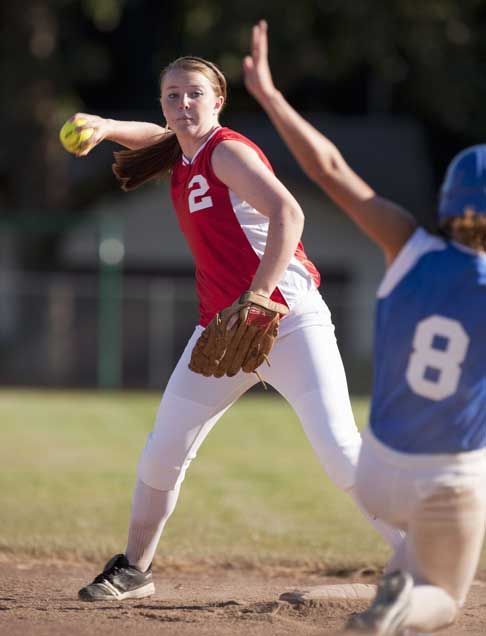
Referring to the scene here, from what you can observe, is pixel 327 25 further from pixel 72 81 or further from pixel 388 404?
pixel 388 404

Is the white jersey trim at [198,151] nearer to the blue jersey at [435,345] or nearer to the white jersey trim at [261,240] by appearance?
the white jersey trim at [261,240]

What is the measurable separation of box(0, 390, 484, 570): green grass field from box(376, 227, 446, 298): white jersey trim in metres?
3.29

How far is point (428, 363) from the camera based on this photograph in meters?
3.70

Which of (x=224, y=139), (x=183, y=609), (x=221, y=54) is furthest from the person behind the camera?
(x=221, y=54)

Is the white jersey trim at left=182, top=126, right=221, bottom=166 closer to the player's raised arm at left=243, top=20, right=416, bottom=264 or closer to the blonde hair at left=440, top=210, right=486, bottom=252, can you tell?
the player's raised arm at left=243, top=20, right=416, bottom=264

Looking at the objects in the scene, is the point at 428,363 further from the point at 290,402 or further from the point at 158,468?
the point at 158,468

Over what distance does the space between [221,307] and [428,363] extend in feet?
5.03

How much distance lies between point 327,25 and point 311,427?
19.9 metres

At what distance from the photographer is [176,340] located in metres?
24.6

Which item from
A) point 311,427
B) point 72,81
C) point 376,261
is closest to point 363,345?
point 376,261

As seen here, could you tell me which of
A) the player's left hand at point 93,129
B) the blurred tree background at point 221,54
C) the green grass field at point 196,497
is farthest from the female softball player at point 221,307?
the blurred tree background at point 221,54

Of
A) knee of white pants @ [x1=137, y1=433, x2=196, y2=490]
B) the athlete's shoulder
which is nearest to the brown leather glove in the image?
knee of white pants @ [x1=137, y1=433, x2=196, y2=490]

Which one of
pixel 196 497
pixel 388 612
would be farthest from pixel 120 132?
pixel 196 497

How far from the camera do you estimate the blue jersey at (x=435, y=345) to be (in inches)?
145
